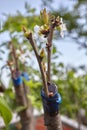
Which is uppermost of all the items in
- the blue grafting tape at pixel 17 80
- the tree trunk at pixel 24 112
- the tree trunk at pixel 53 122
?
the blue grafting tape at pixel 17 80

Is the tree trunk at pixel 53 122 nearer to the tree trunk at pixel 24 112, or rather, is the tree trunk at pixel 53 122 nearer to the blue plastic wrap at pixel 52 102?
the blue plastic wrap at pixel 52 102

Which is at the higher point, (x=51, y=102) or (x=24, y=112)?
(x=51, y=102)

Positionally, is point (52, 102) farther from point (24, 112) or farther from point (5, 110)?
point (24, 112)

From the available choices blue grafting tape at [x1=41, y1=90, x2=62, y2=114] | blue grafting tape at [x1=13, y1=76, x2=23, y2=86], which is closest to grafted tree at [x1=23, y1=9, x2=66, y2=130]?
blue grafting tape at [x1=41, y1=90, x2=62, y2=114]

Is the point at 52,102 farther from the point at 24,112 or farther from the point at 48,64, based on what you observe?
the point at 24,112

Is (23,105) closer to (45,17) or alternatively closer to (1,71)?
(1,71)

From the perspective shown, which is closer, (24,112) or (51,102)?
(51,102)

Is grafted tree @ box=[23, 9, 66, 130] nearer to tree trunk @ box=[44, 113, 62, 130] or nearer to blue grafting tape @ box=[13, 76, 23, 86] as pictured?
tree trunk @ box=[44, 113, 62, 130]

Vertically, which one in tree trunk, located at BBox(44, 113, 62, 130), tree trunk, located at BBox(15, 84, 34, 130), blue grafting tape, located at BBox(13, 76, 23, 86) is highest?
blue grafting tape, located at BBox(13, 76, 23, 86)

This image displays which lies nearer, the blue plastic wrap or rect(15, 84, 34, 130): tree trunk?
the blue plastic wrap

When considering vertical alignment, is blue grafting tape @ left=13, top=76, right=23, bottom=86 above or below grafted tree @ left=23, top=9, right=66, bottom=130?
below

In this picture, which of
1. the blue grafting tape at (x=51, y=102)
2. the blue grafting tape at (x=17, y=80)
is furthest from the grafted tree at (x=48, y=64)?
the blue grafting tape at (x=17, y=80)

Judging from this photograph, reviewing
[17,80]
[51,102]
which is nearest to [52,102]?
[51,102]

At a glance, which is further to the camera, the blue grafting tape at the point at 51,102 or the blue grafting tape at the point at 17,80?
the blue grafting tape at the point at 17,80
